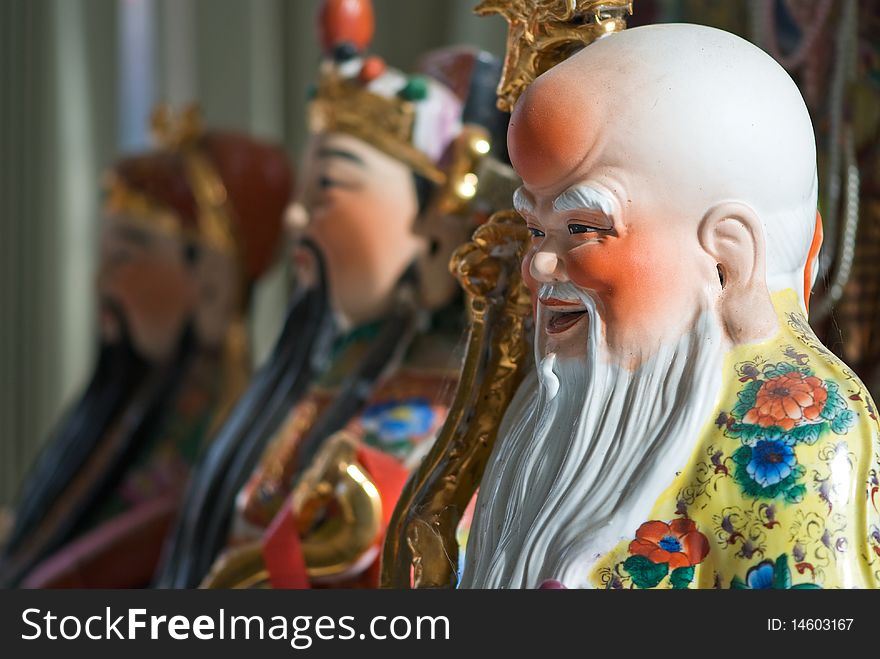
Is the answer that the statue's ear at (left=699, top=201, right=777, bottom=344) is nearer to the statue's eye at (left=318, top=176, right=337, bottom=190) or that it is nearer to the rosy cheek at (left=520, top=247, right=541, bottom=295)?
the rosy cheek at (left=520, top=247, right=541, bottom=295)

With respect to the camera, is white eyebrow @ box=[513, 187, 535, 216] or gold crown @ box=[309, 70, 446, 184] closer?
white eyebrow @ box=[513, 187, 535, 216]

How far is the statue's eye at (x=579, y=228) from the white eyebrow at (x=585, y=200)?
1 cm

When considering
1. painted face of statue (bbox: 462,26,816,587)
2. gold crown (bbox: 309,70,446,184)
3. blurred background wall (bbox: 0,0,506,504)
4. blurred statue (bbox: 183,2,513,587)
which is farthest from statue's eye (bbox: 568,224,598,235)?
blurred background wall (bbox: 0,0,506,504)

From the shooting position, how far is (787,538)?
949 mm

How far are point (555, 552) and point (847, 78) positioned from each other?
2.95ft

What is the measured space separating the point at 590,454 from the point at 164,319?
1.66 m

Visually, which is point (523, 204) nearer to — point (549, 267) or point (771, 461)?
point (549, 267)

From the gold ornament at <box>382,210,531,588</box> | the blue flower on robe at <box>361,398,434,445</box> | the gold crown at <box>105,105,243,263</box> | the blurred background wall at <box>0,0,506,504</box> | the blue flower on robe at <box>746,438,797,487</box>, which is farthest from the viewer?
the blurred background wall at <box>0,0,506,504</box>

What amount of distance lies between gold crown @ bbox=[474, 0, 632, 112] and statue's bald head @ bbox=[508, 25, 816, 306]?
9 cm

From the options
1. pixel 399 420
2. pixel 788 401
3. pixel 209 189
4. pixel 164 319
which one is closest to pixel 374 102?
pixel 399 420

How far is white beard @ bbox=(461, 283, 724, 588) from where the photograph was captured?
1.00 meters

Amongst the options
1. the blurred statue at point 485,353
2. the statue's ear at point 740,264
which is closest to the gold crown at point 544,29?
the blurred statue at point 485,353

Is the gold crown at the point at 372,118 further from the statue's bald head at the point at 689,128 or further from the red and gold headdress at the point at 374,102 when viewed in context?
the statue's bald head at the point at 689,128

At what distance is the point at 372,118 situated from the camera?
198 centimetres
